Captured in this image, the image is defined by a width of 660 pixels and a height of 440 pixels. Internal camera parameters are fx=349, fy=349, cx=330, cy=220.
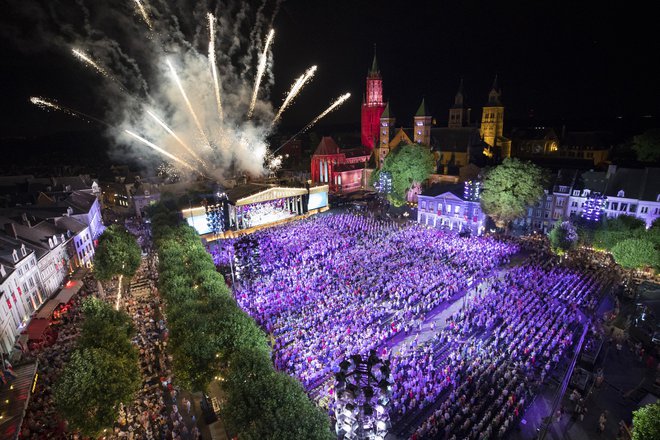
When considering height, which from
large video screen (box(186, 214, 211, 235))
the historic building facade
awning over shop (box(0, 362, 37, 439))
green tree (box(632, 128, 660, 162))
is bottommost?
awning over shop (box(0, 362, 37, 439))

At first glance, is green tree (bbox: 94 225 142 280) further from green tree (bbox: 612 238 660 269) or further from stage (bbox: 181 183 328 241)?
green tree (bbox: 612 238 660 269)

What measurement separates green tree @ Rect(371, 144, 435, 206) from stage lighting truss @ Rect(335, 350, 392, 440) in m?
45.1

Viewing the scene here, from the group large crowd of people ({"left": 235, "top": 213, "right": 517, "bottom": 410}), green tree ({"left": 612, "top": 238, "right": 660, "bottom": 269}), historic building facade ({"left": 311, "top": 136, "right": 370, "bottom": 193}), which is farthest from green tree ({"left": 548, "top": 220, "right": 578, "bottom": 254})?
historic building facade ({"left": 311, "top": 136, "right": 370, "bottom": 193})

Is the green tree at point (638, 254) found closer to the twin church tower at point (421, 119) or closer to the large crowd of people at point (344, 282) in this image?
the large crowd of people at point (344, 282)

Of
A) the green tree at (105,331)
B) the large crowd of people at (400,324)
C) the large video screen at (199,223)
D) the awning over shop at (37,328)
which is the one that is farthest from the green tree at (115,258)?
the large video screen at (199,223)

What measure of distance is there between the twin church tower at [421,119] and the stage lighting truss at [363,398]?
59.3 meters

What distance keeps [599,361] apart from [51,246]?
46.4 metres

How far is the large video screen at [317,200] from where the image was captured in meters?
63.3

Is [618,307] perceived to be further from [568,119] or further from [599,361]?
[568,119]

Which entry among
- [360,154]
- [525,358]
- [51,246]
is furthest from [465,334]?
[360,154]

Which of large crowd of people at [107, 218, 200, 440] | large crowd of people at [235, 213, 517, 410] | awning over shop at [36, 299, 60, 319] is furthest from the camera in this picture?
awning over shop at [36, 299, 60, 319]

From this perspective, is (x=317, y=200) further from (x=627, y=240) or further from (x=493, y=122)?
(x=627, y=240)

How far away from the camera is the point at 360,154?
83125mm

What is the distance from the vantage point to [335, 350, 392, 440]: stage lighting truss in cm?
1246
